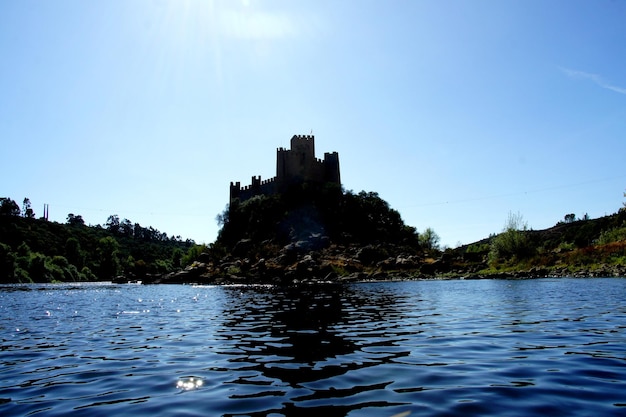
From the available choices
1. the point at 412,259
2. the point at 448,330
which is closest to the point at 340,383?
the point at 448,330

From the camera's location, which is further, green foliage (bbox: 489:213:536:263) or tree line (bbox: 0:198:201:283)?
tree line (bbox: 0:198:201:283)

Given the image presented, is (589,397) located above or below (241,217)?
below

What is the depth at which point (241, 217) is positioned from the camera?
106m

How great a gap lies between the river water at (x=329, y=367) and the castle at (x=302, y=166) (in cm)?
8668

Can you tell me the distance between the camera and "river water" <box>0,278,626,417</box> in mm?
6508

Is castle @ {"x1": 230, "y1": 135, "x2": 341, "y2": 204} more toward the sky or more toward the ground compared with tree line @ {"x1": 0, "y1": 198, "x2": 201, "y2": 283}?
more toward the sky

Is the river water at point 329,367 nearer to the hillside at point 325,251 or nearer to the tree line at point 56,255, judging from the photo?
the hillside at point 325,251

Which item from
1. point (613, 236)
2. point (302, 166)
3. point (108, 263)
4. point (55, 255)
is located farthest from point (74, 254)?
point (613, 236)

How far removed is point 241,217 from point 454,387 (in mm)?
100742

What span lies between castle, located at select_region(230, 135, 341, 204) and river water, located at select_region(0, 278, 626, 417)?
86.7m

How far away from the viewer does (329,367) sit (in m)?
9.24

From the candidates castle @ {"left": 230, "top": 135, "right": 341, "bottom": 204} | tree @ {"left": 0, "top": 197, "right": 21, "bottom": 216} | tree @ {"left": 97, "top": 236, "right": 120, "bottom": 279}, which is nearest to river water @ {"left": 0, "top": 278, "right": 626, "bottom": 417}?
castle @ {"left": 230, "top": 135, "right": 341, "bottom": 204}

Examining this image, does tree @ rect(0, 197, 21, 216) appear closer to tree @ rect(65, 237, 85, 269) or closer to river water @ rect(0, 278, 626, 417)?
tree @ rect(65, 237, 85, 269)

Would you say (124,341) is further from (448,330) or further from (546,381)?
(546,381)
